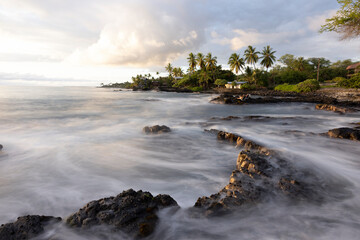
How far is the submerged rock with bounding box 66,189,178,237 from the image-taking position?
233 cm

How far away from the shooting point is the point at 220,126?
33.0 ft

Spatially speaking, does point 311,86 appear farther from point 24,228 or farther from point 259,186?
point 24,228

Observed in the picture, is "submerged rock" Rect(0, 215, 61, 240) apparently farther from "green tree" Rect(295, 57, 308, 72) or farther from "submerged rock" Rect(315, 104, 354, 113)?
"green tree" Rect(295, 57, 308, 72)

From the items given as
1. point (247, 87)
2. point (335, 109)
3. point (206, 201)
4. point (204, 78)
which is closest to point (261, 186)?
point (206, 201)

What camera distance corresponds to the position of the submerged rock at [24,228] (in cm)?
212

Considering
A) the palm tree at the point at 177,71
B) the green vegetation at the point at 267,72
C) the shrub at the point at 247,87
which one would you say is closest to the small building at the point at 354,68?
the green vegetation at the point at 267,72

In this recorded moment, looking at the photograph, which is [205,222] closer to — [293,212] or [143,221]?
[143,221]

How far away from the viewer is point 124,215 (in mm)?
2406

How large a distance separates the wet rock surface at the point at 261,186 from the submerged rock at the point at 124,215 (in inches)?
29.8

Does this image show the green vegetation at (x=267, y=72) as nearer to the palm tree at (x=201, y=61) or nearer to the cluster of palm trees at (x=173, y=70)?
the palm tree at (x=201, y=61)

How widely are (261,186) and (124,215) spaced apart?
7.53ft

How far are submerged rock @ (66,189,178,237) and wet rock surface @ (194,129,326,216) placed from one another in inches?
29.8

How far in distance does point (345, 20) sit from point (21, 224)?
1753 cm

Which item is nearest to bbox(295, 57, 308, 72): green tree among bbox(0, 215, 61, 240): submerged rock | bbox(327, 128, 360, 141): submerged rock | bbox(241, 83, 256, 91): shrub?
bbox(241, 83, 256, 91): shrub
